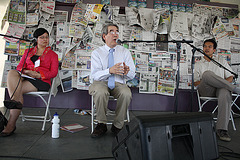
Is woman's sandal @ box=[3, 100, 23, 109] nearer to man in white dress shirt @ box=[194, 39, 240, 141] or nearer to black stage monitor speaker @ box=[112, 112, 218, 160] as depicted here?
black stage monitor speaker @ box=[112, 112, 218, 160]

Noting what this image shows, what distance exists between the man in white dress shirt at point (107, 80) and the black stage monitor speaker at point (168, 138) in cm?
74

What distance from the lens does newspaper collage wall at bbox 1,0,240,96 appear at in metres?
3.28

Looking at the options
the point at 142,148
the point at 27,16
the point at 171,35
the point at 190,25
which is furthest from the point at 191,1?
the point at 142,148

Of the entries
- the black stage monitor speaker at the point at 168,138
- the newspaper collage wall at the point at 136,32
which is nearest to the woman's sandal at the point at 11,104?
the black stage monitor speaker at the point at 168,138

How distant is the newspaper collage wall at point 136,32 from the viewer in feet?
10.7

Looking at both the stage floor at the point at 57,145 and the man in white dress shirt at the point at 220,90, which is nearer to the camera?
the stage floor at the point at 57,145

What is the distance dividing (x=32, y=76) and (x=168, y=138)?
5.89 feet

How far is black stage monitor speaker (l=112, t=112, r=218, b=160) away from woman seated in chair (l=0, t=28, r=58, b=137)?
1226 millimetres

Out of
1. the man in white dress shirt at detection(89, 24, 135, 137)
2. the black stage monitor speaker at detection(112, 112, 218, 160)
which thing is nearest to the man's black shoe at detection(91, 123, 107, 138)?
the man in white dress shirt at detection(89, 24, 135, 137)

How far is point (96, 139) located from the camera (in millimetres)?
1862

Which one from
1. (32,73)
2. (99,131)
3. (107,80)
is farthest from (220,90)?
(32,73)

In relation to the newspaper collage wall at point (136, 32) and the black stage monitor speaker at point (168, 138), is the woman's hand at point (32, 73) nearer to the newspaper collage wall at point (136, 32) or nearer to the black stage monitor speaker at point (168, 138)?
the newspaper collage wall at point (136, 32)

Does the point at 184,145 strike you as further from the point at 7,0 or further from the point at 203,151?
the point at 7,0

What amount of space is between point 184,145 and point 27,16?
3310mm
